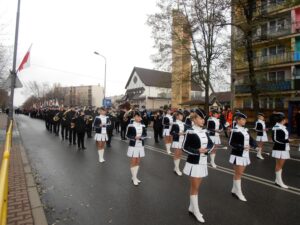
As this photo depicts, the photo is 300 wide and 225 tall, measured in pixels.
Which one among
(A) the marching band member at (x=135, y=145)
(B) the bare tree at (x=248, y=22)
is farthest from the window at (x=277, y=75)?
(A) the marching band member at (x=135, y=145)

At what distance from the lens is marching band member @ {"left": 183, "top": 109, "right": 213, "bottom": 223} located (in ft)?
17.5

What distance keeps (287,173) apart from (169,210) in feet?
16.9

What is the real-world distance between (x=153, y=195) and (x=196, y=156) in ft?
5.87

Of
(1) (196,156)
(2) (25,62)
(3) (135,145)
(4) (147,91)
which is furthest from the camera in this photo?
(4) (147,91)

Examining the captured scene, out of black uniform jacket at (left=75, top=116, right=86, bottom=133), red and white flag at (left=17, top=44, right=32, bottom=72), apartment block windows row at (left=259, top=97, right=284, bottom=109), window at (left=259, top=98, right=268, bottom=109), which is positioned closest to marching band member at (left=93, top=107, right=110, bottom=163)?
black uniform jacket at (left=75, top=116, right=86, bottom=133)

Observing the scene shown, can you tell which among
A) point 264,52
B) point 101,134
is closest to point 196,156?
point 101,134

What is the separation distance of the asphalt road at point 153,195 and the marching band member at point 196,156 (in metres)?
0.41

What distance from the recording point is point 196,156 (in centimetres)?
541

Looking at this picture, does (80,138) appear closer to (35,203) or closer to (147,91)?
(35,203)

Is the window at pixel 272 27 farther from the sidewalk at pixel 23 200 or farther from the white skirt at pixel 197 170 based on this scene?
the white skirt at pixel 197 170

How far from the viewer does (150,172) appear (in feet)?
29.1

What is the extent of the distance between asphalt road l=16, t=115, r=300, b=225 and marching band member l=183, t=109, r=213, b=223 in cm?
41

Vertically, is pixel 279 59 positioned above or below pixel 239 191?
above

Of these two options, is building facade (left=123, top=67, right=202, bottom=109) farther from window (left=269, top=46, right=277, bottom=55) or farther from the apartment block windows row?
the apartment block windows row
